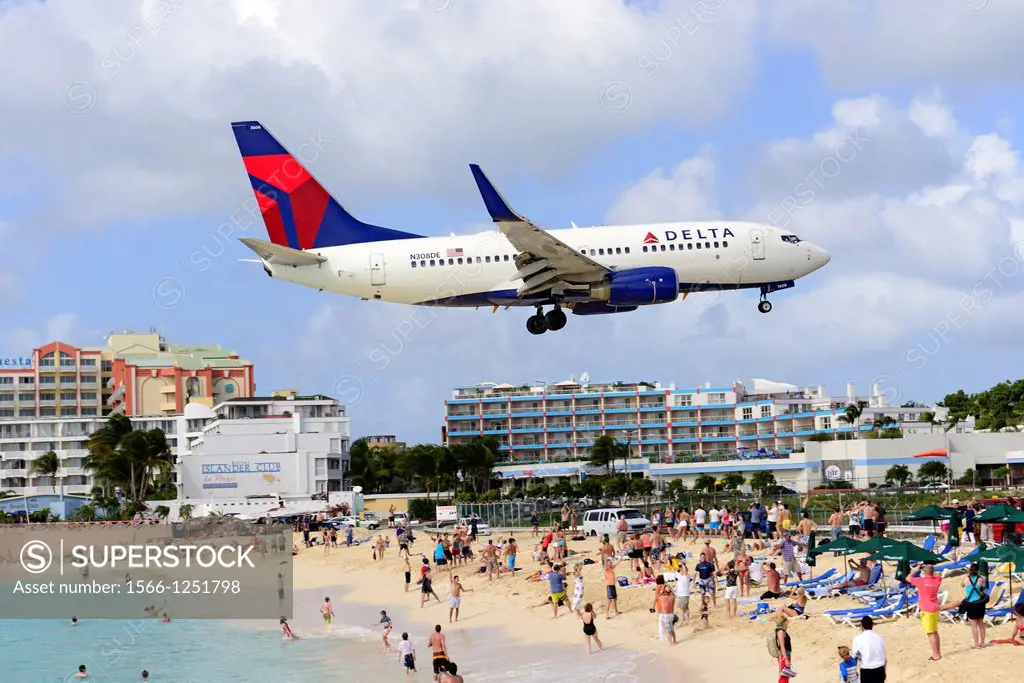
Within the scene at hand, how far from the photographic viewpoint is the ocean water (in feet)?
119

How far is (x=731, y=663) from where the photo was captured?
32.2m

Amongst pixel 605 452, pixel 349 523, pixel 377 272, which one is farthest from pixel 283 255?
pixel 605 452

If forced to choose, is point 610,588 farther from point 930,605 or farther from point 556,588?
point 930,605

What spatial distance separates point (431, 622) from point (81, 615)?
97.7 feet

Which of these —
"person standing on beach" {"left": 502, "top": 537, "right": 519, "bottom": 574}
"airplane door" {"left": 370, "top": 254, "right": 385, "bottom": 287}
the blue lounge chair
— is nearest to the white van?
"person standing on beach" {"left": 502, "top": 537, "right": 519, "bottom": 574}

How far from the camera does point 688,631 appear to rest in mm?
36125

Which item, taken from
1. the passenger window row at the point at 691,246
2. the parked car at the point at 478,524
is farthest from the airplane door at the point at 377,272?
the parked car at the point at 478,524

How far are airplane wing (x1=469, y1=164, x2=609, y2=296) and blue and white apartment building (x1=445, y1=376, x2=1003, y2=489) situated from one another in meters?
105

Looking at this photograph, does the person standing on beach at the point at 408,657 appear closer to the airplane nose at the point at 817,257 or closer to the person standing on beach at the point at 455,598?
the person standing on beach at the point at 455,598

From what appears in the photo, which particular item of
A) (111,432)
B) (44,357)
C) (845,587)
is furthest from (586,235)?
(44,357)

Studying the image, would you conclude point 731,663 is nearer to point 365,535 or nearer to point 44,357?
point 365,535

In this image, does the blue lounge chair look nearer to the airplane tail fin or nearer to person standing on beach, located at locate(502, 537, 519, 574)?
person standing on beach, located at locate(502, 537, 519, 574)

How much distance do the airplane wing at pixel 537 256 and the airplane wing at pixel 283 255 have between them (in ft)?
26.5

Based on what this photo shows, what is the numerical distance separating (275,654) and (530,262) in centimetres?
1787
